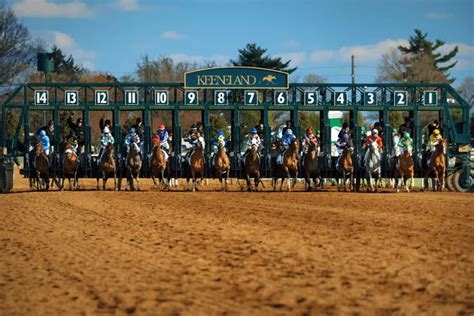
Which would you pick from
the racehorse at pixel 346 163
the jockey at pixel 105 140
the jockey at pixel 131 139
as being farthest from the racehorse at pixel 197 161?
the racehorse at pixel 346 163

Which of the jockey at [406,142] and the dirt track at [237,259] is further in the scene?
the jockey at [406,142]

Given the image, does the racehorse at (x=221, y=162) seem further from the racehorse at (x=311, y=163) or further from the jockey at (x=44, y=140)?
the jockey at (x=44, y=140)

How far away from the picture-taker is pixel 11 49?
198ft

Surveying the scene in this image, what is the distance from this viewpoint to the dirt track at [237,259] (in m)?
10.6

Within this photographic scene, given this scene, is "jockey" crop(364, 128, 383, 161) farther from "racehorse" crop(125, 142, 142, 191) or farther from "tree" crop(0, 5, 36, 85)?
"tree" crop(0, 5, 36, 85)

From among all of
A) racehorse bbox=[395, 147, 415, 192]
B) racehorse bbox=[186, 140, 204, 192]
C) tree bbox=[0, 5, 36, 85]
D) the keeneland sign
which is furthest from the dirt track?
tree bbox=[0, 5, 36, 85]

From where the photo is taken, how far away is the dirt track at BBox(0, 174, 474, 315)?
1063 centimetres

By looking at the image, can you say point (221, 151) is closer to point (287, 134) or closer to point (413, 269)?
point (287, 134)

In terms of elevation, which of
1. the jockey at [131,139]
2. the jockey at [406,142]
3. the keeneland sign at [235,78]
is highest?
the keeneland sign at [235,78]

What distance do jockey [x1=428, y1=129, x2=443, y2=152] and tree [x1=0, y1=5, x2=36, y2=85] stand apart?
3203 centimetres

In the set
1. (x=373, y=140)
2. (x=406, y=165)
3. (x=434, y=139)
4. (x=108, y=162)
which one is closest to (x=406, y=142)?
(x=406, y=165)

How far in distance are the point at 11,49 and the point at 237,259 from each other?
49107 millimetres

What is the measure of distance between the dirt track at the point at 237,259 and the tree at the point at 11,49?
36672 millimetres

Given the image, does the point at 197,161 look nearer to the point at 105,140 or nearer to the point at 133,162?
the point at 133,162
